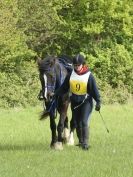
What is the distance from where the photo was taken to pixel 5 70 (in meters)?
33.0

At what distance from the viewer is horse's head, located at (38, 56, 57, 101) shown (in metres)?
13.3

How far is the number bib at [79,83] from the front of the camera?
13000 mm

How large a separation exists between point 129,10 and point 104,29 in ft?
6.74

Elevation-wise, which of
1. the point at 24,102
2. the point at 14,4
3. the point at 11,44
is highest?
the point at 14,4

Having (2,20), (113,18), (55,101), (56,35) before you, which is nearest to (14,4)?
(2,20)

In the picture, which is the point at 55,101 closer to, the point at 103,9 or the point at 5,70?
the point at 5,70

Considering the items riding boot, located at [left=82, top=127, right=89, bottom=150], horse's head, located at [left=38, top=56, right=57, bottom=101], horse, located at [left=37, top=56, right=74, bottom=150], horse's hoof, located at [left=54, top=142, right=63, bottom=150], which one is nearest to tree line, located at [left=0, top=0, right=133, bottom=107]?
horse, located at [left=37, top=56, right=74, bottom=150]

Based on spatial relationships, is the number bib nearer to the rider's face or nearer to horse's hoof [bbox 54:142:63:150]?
the rider's face

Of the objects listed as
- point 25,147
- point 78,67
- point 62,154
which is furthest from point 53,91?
point 25,147

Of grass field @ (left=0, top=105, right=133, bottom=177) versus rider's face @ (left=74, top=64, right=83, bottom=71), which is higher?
rider's face @ (left=74, top=64, right=83, bottom=71)

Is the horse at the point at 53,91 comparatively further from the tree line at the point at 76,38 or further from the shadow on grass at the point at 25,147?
the tree line at the point at 76,38

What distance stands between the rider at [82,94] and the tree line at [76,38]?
60.9 ft

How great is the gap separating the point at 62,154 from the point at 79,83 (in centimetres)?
159

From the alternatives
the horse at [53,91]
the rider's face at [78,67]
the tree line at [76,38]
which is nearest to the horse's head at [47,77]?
the horse at [53,91]
